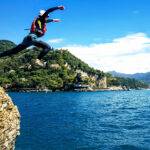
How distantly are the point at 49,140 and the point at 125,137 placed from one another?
→ 1274cm

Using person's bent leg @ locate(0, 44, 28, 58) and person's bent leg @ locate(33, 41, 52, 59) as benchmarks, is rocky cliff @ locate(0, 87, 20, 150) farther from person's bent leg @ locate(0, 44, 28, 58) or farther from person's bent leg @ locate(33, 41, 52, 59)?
person's bent leg @ locate(33, 41, 52, 59)

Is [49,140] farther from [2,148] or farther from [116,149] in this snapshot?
[2,148]

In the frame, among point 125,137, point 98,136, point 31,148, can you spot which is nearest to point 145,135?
point 125,137

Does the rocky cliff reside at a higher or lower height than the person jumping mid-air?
lower

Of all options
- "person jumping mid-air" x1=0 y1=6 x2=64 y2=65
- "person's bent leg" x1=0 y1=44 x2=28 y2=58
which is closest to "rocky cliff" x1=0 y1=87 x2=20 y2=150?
"person's bent leg" x1=0 y1=44 x2=28 y2=58

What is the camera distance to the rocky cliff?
17500 millimetres

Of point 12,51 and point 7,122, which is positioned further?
point 7,122

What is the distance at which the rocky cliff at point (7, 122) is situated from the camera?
57.4 ft

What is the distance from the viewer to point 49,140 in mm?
61250

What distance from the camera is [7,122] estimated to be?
58.3ft

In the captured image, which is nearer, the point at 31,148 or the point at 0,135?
the point at 0,135

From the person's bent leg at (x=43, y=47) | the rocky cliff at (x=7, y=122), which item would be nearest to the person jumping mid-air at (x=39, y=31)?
the person's bent leg at (x=43, y=47)

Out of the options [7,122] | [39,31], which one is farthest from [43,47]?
[7,122]

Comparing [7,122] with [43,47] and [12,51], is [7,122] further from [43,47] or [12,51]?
[43,47]
